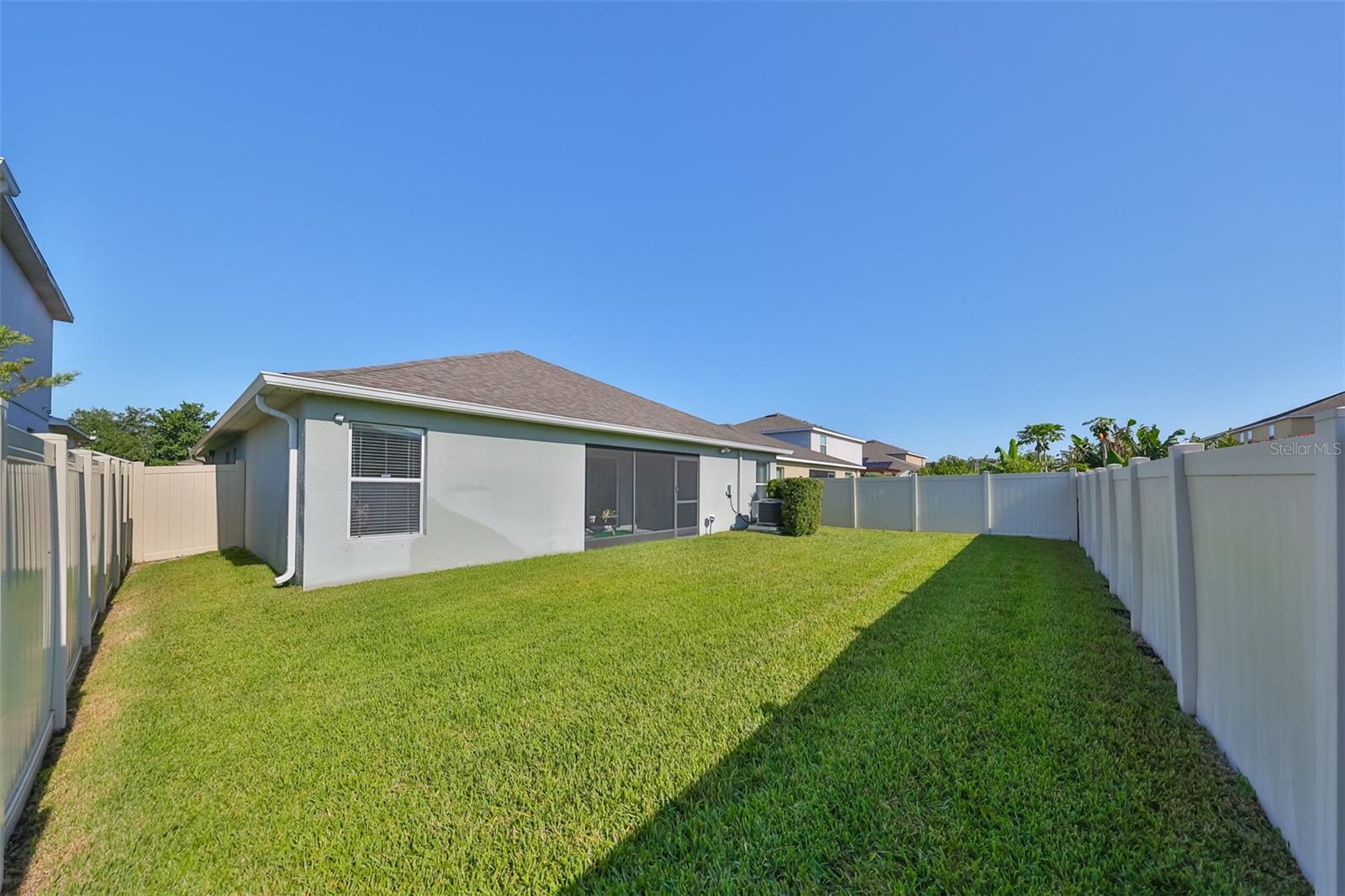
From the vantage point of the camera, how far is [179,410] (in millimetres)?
36281

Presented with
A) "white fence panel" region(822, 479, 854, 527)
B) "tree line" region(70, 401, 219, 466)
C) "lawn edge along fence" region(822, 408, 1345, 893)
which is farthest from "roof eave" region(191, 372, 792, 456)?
"tree line" region(70, 401, 219, 466)

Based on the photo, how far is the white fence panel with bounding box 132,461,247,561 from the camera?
9602 millimetres

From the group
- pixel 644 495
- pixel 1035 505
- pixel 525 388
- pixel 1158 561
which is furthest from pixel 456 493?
pixel 1035 505

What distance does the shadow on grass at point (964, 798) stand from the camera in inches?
75.7

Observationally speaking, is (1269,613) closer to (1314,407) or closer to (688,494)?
(688,494)

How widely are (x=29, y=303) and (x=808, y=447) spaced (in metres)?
28.6

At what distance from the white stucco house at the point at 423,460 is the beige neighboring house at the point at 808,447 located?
8173 mm

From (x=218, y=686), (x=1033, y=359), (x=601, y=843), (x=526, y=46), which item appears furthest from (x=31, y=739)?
(x=1033, y=359)

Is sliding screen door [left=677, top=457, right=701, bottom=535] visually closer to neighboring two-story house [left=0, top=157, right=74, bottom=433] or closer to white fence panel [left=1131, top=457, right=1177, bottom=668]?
white fence panel [left=1131, top=457, right=1177, bottom=668]

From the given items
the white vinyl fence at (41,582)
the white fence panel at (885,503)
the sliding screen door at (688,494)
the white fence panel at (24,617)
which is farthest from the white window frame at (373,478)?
the white fence panel at (885,503)

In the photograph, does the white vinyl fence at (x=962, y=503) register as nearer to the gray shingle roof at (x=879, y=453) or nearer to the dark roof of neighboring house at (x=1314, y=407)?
the dark roof of neighboring house at (x=1314, y=407)

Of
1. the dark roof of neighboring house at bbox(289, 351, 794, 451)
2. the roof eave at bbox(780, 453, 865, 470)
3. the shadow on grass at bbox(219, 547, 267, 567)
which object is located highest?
the dark roof of neighboring house at bbox(289, 351, 794, 451)

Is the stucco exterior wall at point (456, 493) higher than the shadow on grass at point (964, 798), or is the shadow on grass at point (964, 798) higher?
the stucco exterior wall at point (456, 493)
